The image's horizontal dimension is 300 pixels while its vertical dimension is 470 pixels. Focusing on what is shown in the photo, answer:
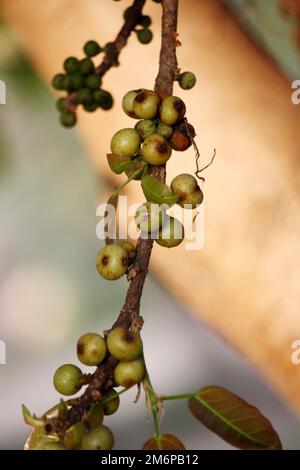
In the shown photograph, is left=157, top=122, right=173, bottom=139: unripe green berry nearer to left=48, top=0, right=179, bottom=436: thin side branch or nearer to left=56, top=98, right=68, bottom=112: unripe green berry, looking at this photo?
left=48, top=0, right=179, bottom=436: thin side branch

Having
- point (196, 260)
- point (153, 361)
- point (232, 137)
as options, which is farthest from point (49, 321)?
point (232, 137)

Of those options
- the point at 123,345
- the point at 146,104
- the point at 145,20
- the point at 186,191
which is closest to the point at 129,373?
the point at 123,345

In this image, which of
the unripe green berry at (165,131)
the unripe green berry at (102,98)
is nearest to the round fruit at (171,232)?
the unripe green berry at (165,131)

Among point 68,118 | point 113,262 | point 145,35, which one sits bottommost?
point 113,262

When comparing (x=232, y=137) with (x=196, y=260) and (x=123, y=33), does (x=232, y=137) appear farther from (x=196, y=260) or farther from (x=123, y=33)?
(x=123, y=33)

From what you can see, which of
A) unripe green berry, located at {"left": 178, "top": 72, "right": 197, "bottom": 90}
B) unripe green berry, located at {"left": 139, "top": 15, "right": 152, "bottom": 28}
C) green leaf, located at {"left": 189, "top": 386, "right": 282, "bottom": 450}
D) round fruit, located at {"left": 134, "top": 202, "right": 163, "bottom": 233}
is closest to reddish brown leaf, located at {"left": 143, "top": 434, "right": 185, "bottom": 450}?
green leaf, located at {"left": 189, "top": 386, "right": 282, "bottom": 450}

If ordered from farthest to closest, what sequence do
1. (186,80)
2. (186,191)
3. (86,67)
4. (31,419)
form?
(86,67)
(186,80)
(186,191)
(31,419)

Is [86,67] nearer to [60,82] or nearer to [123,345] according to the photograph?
[60,82]
